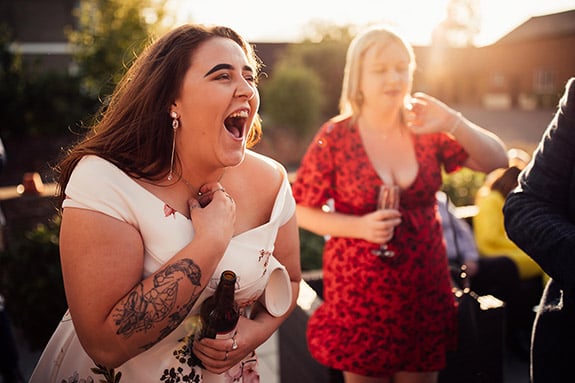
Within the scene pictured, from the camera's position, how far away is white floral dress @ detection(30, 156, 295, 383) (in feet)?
5.07

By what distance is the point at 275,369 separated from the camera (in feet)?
14.3

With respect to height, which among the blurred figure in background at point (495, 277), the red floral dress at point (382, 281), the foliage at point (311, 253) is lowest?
→ the foliage at point (311, 253)

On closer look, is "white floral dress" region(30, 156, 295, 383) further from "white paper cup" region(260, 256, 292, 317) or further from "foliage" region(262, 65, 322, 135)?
"foliage" region(262, 65, 322, 135)

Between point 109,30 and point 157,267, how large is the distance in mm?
15698

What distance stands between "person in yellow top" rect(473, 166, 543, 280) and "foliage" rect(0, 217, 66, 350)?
142 inches

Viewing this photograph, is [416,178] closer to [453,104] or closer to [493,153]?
[493,153]

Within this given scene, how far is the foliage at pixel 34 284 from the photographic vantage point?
14.7 feet

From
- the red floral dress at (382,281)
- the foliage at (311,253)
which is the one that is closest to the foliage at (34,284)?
the foliage at (311,253)

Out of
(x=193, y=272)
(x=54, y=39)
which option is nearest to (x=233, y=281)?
(x=193, y=272)

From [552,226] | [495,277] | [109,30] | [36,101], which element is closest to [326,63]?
[109,30]

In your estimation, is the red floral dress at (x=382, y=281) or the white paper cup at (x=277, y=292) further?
the red floral dress at (x=382, y=281)

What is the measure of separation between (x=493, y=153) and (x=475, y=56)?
27552 mm

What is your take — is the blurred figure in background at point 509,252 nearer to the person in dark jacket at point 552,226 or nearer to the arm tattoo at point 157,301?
the person in dark jacket at point 552,226

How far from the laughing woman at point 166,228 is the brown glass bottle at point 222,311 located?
0.03 m
